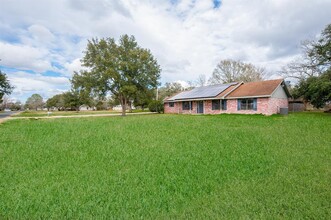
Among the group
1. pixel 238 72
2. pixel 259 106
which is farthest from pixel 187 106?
pixel 238 72

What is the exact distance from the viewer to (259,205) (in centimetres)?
326

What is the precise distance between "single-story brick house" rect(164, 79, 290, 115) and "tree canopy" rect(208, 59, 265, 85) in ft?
53.0

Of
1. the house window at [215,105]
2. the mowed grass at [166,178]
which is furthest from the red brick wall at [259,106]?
the mowed grass at [166,178]

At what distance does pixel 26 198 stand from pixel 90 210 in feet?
4.65

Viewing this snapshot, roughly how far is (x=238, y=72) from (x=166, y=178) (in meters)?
40.6

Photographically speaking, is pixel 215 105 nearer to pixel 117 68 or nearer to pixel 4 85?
pixel 117 68

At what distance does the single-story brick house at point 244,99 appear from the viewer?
A: 20.1 m

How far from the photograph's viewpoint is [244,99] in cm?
2148

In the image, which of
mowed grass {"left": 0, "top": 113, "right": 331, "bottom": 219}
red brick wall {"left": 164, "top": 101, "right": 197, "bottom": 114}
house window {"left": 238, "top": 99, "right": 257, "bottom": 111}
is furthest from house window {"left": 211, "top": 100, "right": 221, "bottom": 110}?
mowed grass {"left": 0, "top": 113, "right": 331, "bottom": 219}

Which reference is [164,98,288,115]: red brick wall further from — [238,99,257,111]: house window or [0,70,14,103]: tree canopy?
[0,70,14,103]: tree canopy

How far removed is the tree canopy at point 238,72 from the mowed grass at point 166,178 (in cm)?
3466

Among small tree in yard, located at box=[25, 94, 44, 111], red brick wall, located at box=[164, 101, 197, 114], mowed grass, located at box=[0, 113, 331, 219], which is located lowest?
mowed grass, located at box=[0, 113, 331, 219]

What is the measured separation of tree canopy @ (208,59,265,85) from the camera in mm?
40000

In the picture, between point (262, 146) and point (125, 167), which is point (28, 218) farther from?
point (262, 146)
